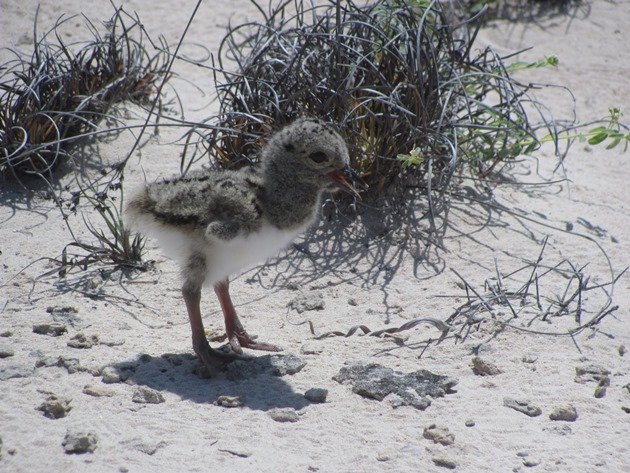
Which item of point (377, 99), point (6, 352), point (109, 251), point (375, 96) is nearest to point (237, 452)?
point (6, 352)

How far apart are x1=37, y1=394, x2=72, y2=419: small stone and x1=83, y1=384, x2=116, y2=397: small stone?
147mm

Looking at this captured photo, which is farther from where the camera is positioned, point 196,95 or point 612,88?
point 612,88

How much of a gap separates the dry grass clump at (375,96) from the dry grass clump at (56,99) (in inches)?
36.2

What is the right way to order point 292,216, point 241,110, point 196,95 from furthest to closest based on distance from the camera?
point 196,95 → point 241,110 → point 292,216

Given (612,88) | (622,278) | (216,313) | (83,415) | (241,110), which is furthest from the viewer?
(612,88)

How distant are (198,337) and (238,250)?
44 centimetres

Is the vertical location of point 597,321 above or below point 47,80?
below

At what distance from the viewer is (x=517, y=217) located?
5.59m

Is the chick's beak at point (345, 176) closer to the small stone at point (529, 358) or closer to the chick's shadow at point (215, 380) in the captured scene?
the chick's shadow at point (215, 380)

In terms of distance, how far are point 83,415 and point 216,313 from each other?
1.37m

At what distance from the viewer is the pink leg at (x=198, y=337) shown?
387 cm

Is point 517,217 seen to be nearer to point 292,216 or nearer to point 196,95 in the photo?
point 292,216

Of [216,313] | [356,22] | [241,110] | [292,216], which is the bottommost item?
[216,313]

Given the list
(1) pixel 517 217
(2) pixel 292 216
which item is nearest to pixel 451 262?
(1) pixel 517 217
